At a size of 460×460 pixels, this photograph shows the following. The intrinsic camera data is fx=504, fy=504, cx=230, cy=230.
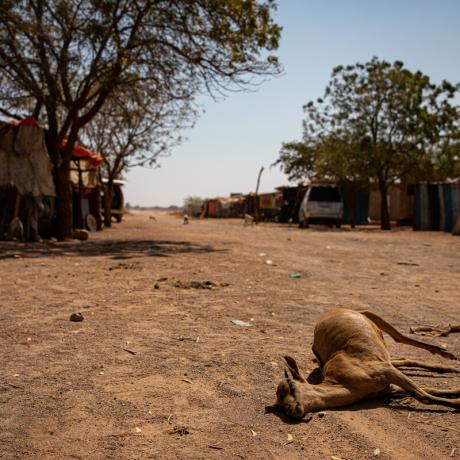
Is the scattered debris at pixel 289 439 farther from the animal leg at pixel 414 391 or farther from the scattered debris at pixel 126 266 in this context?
the scattered debris at pixel 126 266

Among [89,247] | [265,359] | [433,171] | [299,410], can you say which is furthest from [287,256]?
[433,171]

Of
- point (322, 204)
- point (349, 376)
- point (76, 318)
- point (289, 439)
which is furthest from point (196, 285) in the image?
point (322, 204)

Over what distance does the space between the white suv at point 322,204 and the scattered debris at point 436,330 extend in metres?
18.7

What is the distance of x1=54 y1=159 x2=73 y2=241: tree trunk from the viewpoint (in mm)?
13359

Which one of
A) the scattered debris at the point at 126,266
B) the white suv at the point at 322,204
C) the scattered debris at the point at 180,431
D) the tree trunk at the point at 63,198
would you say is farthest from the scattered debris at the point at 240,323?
the white suv at the point at 322,204

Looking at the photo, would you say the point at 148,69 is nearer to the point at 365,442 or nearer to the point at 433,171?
the point at 365,442

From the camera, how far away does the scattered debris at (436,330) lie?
423cm

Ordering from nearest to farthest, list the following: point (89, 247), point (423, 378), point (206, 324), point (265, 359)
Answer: point (423, 378), point (265, 359), point (206, 324), point (89, 247)

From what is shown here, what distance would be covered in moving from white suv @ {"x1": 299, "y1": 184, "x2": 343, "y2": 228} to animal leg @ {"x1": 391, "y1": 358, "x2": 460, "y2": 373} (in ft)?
65.2

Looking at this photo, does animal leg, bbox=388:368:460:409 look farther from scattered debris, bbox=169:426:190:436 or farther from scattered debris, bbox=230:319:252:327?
scattered debris, bbox=230:319:252:327

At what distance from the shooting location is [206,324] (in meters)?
4.45

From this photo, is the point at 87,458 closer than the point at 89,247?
Yes

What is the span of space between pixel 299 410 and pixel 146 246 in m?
10.0

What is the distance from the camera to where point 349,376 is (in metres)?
2.66
